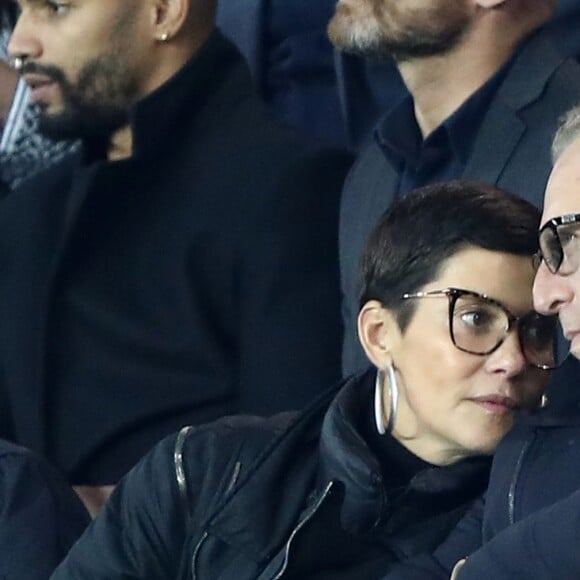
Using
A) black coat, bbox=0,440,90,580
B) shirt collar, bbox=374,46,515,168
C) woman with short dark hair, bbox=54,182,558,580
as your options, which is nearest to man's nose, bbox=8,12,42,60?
shirt collar, bbox=374,46,515,168

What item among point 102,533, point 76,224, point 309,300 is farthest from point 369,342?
point 76,224

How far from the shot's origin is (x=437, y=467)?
5.84 ft

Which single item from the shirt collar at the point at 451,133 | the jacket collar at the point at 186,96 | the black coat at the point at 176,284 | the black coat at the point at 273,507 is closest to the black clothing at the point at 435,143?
the shirt collar at the point at 451,133

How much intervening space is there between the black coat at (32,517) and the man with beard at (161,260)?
0.24 meters

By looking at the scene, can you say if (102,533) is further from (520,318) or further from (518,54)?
(518,54)

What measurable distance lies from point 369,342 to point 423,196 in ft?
0.53

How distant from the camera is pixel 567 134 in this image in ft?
5.66

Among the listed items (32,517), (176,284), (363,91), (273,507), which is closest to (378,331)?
(273,507)

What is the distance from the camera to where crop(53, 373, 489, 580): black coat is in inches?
69.2

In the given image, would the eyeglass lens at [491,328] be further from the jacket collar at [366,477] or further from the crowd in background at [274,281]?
the jacket collar at [366,477]

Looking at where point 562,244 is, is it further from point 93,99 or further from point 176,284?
point 93,99

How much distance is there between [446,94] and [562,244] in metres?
0.76

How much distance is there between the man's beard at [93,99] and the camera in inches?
101

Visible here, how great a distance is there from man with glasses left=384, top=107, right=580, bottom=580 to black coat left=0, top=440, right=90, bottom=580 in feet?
1.59
